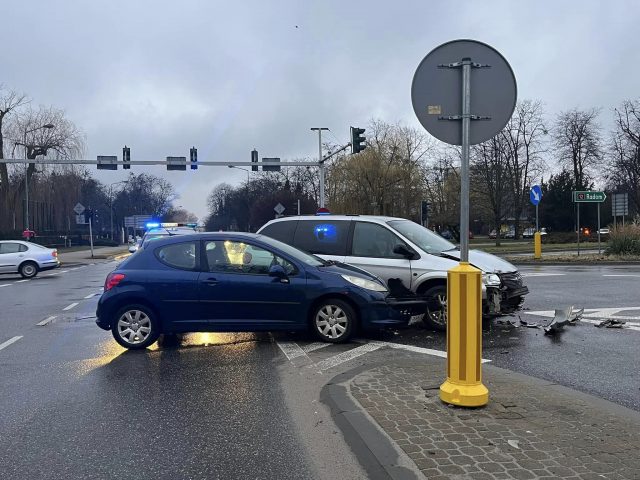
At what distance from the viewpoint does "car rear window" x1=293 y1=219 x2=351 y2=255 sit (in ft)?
30.9

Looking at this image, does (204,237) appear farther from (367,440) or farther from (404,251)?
(367,440)

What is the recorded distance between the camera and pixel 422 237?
30.7 feet

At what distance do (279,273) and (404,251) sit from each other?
2259 millimetres

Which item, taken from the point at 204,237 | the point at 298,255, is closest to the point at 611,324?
the point at 298,255

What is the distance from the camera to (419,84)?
485 cm

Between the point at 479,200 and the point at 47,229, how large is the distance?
4573 cm

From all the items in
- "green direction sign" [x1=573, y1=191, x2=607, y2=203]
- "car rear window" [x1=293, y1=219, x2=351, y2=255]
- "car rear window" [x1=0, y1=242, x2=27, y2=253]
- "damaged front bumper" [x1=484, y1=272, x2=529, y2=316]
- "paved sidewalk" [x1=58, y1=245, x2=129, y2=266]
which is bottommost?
"paved sidewalk" [x1=58, y1=245, x2=129, y2=266]

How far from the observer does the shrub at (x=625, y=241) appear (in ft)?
73.7

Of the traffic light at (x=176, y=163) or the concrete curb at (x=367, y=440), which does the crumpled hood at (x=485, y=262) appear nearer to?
the concrete curb at (x=367, y=440)

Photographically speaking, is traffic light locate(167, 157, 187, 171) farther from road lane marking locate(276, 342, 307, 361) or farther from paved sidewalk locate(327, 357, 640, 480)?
paved sidewalk locate(327, 357, 640, 480)

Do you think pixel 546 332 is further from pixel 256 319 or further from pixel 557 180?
pixel 557 180

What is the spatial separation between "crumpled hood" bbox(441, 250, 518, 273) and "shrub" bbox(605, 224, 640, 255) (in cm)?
1652

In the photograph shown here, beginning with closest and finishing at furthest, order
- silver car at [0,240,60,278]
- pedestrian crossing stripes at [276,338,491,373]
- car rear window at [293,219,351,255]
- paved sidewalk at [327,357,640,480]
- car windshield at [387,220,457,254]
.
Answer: paved sidewalk at [327,357,640,480] → pedestrian crossing stripes at [276,338,491,373] → car windshield at [387,220,457,254] → car rear window at [293,219,351,255] → silver car at [0,240,60,278]

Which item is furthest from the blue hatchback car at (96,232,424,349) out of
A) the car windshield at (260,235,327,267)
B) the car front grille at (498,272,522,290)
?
the car front grille at (498,272,522,290)
